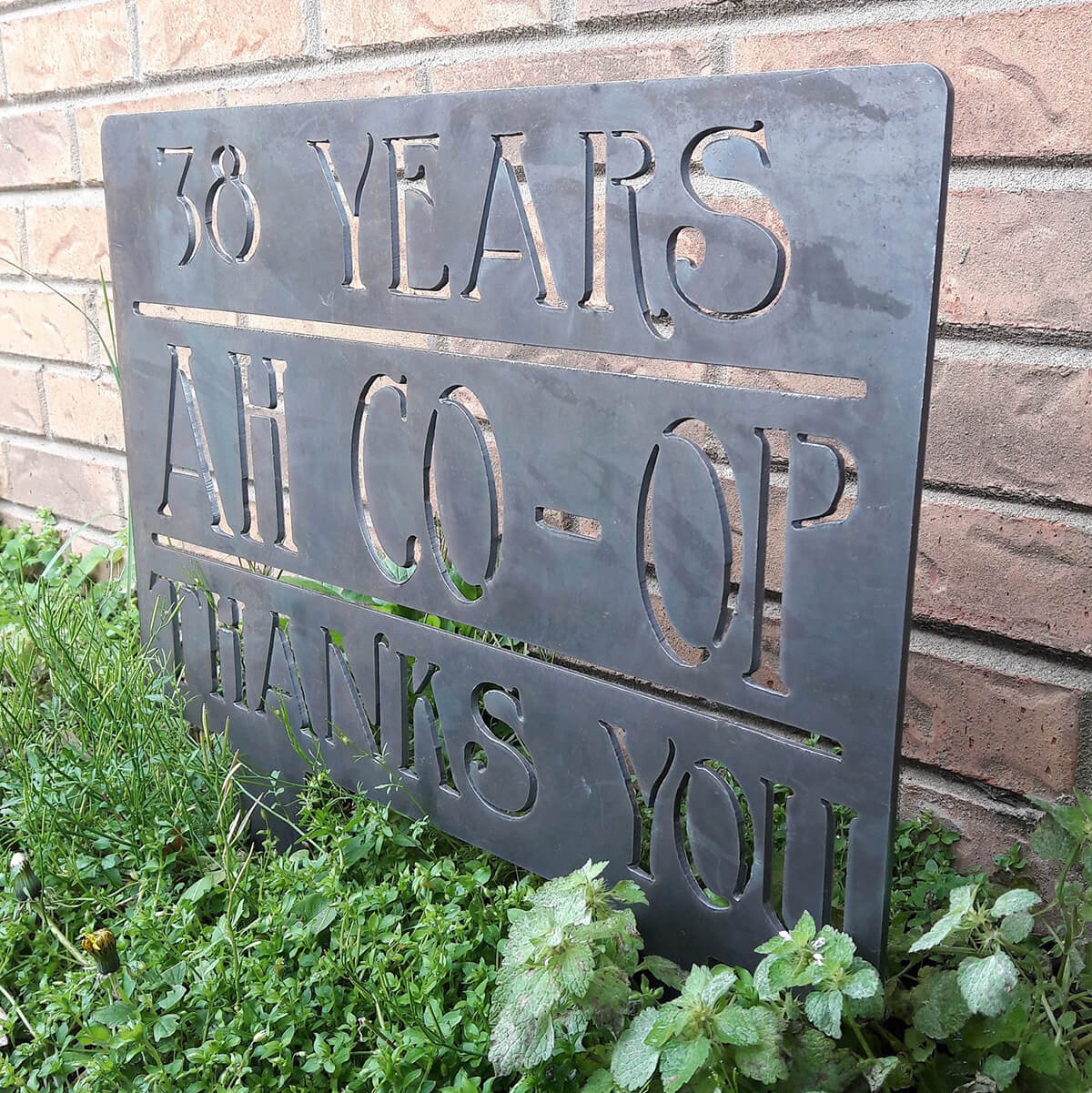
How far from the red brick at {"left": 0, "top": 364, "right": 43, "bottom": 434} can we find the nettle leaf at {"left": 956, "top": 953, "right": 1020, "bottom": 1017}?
2.29m

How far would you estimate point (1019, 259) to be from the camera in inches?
46.8

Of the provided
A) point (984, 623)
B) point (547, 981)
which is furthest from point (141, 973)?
point (984, 623)

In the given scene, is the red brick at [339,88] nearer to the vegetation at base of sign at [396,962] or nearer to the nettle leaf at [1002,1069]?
the vegetation at base of sign at [396,962]

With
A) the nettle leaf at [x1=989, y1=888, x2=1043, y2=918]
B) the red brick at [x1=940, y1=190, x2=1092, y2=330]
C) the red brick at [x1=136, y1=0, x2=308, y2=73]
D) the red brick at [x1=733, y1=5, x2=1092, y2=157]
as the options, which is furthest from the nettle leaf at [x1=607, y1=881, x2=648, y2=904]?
the red brick at [x1=136, y1=0, x2=308, y2=73]

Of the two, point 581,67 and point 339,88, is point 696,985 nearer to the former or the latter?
point 581,67

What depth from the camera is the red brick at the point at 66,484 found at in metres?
2.42

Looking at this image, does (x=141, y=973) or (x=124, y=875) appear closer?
(x=141, y=973)

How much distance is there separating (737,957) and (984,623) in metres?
0.49

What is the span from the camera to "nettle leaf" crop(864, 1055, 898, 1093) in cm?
92

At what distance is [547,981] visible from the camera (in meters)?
0.97

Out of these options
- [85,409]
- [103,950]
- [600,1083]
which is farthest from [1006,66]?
[85,409]

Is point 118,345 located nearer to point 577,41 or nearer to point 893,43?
point 577,41

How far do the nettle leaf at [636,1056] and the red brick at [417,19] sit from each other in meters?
1.23

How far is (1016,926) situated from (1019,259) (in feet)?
2.23
